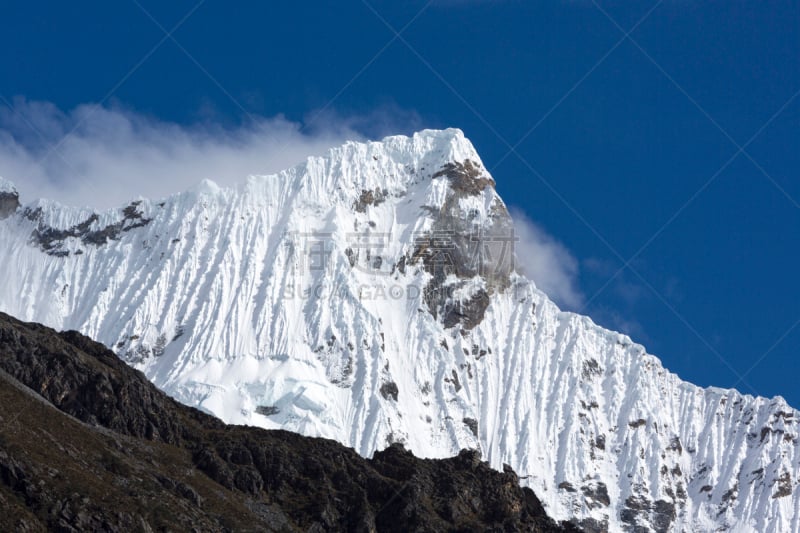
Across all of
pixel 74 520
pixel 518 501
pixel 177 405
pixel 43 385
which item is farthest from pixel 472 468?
pixel 74 520

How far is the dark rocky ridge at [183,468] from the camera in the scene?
130000mm

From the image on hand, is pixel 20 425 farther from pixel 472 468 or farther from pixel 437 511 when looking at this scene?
pixel 472 468

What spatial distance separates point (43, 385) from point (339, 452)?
36221 mm

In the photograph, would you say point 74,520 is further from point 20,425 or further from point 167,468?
point 167,468

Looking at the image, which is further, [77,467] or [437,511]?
[437,511]

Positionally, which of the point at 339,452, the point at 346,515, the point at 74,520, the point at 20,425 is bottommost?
the point at 74,520

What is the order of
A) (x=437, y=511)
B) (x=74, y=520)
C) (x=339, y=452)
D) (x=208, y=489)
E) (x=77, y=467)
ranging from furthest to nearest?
(x=339, y=452), (x=437, y=511), (x=208, y=489), (x=77, y=467), (x=74, y=520)

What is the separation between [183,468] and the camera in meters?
154

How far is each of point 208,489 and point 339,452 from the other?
27.7 meters

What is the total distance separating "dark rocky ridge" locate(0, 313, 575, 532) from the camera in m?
130

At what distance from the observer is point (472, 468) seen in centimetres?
17800

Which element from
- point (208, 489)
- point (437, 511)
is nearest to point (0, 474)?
point (208, 489)

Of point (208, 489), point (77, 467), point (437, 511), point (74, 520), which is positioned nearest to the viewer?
point (74, 520)

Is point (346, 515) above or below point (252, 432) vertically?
below
